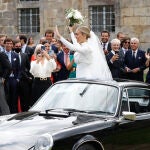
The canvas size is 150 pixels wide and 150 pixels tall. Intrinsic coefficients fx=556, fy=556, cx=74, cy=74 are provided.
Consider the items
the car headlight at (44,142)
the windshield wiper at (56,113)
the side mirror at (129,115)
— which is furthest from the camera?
the windshield wiper at (56,113)

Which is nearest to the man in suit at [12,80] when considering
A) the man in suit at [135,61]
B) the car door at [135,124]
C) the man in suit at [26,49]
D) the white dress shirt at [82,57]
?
the man in suit at [26,49]

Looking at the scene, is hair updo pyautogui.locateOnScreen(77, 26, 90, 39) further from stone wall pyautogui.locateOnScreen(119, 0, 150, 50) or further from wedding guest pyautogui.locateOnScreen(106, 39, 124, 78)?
stone wall pyautogui.locateOnScreen(119, 0, 150, 50)

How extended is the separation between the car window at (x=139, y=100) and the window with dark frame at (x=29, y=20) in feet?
54.8

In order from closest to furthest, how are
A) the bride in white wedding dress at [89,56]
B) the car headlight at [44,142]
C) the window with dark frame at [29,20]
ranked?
1. the car headlight at [44,142]
2. the bride in white wedding dress at [89,56]
3. the window with dark frame at [29,20]

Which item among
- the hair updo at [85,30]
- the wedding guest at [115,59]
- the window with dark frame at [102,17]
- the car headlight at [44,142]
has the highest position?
the window with dark frame at [102,17]

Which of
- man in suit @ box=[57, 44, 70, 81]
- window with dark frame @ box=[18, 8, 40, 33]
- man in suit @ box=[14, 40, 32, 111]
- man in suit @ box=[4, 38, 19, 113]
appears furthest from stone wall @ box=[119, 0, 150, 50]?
man in suit @ box=[4, 38, 19, 113]

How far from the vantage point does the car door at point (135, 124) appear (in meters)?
8.24

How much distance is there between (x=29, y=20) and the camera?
84.4 ft

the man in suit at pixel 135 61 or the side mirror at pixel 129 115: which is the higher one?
the man in suit at pixel 135 61

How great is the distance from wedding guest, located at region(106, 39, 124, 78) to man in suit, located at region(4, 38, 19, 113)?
90.4 inches

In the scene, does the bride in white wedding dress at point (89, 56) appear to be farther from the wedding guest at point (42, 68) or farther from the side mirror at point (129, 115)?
the side mirror at point (129, 115)

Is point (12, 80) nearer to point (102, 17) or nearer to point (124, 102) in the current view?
point (124, 102)

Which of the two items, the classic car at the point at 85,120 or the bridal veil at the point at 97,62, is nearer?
the classic car at the point at 85,120

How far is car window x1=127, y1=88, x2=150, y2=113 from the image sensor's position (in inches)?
343
